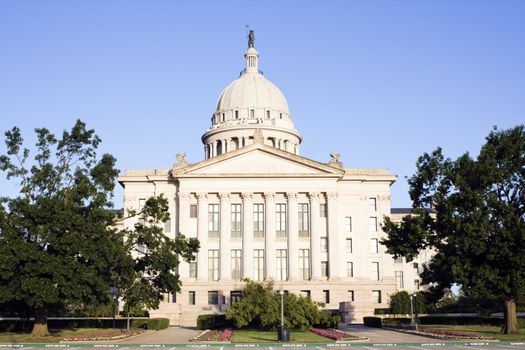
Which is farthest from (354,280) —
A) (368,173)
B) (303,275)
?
(368,173)

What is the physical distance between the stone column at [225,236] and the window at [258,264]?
308 centimetres

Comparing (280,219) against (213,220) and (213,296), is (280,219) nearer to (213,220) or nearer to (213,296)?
(213,220)

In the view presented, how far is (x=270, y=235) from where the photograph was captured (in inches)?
3091

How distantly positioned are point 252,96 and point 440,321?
177 ft

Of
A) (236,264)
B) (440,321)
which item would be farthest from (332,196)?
(440,321)

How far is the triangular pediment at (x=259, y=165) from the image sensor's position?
79750 millimetres

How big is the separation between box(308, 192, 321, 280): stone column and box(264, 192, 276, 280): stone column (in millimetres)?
4646

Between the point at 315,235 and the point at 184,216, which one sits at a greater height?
the point at 184,216

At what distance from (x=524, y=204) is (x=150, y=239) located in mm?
27850

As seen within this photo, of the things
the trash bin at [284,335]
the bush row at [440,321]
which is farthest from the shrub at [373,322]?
the trash bin at [284,335]

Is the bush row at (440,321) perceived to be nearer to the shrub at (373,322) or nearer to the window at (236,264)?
the shrub at (373,322)

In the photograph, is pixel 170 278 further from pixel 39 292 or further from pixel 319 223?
pixel 319 223

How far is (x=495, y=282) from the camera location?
4250 cm

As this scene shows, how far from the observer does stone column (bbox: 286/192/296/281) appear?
77.8m
